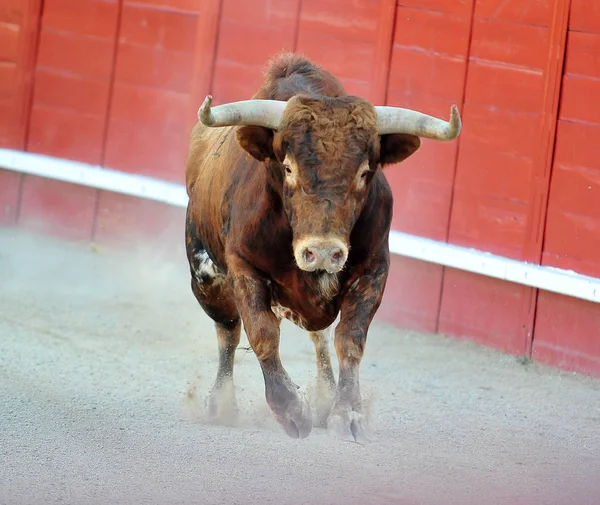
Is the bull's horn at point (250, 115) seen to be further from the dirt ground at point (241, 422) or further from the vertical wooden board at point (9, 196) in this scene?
the vertical wooden board at point (9, 196)

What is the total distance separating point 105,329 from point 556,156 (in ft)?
9.19

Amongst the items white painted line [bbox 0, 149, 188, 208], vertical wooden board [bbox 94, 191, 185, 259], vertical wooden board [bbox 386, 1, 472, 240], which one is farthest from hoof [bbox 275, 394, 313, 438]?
vertical wooden board [bbox 94, 191, 185, 259]

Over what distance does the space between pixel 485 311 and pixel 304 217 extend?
341cm

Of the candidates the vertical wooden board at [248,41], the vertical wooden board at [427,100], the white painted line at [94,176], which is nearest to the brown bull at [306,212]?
the vertical wooden board at [427,100]

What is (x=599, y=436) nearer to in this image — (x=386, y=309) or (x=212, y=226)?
(x=212, y=226)

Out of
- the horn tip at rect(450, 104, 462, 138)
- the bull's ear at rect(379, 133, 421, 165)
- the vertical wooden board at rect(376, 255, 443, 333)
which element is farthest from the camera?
the vertical wooden board at rect(376, 255, 443, 333)

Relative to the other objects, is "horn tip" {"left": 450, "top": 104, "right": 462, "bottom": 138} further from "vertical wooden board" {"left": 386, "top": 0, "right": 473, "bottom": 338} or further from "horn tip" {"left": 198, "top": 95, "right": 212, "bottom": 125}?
"vertical wooden board" {"left": 386, "top": 0, "right": 473, "bottom": 338}

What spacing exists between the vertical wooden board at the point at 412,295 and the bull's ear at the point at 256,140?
3.28m

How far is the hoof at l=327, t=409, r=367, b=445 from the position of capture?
13.8ft

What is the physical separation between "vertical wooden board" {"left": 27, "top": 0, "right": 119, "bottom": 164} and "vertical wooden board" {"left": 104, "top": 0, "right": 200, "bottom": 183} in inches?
4.4

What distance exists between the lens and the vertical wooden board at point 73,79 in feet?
30.9

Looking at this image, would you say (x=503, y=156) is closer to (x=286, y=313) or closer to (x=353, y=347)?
(x=286, y=313)

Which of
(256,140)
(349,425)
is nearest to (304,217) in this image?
(256,140)

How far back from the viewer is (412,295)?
7832 millimetres
